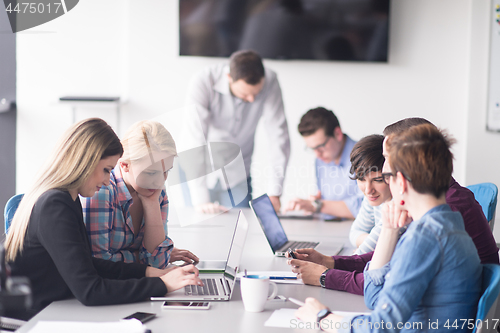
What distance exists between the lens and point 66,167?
50.8 inches

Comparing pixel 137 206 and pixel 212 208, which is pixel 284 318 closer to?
pixel 137 206

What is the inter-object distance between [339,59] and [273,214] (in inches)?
86.5

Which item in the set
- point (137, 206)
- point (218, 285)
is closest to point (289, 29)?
point (137, 206)

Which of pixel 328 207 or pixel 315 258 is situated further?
pixel 328 207

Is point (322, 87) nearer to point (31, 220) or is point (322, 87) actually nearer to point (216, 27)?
point (216, 27)

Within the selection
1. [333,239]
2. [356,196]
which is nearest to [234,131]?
[356,196]

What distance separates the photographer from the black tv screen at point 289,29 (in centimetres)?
378

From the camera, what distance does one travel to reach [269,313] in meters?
1.17

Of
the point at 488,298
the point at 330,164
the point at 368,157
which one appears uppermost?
the point at 368,157

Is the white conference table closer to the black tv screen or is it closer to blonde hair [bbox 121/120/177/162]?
blonde hair [bbox 121/120/177/162]

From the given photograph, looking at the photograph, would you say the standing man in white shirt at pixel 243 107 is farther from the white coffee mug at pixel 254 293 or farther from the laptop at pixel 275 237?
the white coffee mug at pixel 254 293

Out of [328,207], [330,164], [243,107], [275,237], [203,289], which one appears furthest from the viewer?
[243,107]

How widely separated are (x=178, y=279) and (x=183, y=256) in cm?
39

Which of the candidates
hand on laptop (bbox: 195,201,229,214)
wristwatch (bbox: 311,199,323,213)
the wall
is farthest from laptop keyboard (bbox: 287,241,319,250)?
the wall
